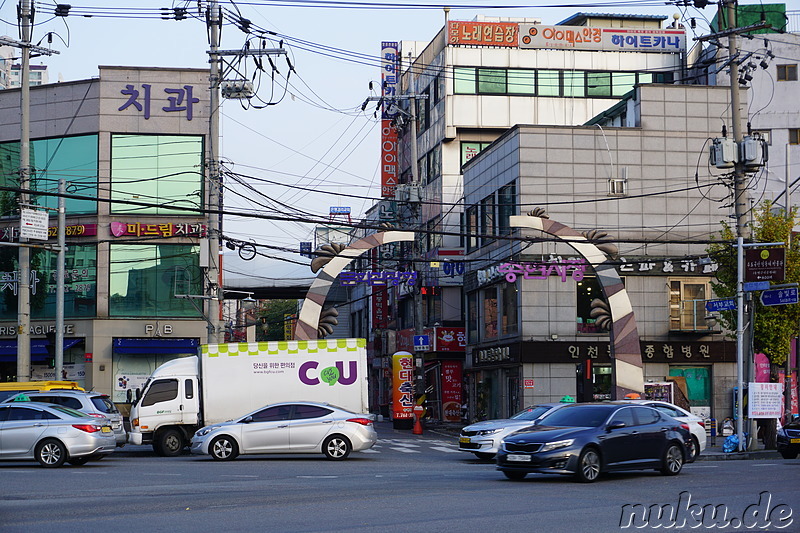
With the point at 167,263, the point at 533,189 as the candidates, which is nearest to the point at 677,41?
the point at 533,189

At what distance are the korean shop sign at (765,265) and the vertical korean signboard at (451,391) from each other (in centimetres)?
2498

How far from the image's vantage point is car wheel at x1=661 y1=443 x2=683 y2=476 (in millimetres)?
20516

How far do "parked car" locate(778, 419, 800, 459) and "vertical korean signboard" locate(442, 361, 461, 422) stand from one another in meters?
25.7

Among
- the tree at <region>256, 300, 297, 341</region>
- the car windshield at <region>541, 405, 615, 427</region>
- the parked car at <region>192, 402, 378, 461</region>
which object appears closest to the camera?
the car windshield at <region>541, 405, 615, 427</region>

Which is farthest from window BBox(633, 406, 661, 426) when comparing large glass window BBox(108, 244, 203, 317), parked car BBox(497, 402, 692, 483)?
large glass window BBox(108, 244, 203, 317)

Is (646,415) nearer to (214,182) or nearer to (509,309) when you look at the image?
(214,182)

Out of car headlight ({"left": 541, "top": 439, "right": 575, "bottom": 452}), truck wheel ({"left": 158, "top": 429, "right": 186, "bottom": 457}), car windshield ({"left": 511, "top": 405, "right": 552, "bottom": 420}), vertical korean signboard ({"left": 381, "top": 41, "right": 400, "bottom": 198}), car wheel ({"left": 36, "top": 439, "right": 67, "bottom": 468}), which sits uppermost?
vertical korean signboard ({"left": 381, "top": 41, "right": 400, "bottom": 198})

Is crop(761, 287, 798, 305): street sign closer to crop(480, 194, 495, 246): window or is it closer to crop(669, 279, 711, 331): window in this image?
crop(669, 279, 711, 331): window

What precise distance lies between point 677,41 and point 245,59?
112 ft

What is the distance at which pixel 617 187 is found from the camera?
138 ft

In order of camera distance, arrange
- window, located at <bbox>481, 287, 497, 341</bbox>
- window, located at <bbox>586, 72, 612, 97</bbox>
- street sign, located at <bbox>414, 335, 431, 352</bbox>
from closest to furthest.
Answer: street sign, located at <bbox>414, 335, 431, 352</bbox>
window, located at <bbox>481, 287, 497, 341</bbox>
window, located at <bbox>586, 72, 612, 97</bbox>

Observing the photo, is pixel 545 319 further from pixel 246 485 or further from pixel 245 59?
pixel 246 485

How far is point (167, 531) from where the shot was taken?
12.9 meters

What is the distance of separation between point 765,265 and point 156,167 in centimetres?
2683
